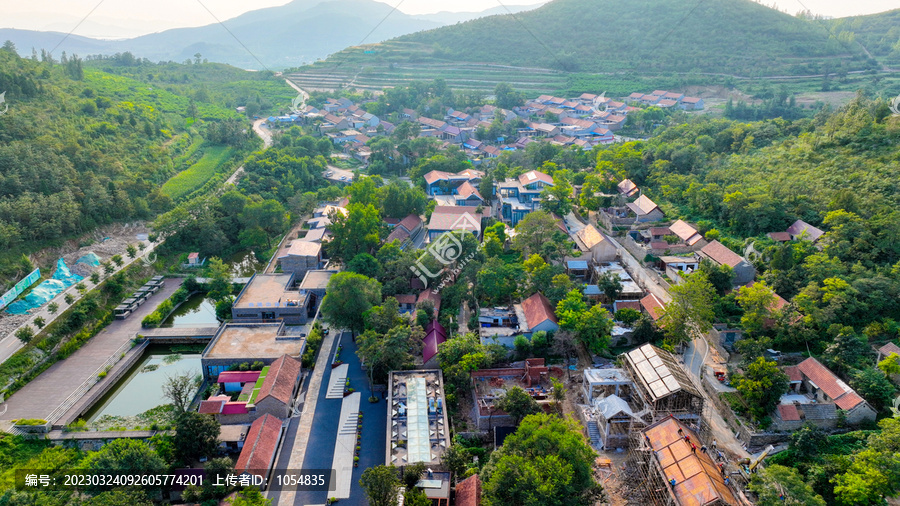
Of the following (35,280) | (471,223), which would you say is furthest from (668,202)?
(35,280)

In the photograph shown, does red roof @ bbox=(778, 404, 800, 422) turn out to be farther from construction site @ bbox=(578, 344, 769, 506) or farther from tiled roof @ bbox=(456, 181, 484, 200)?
tiled roof @ bbox=(456, 181, 484, 200)

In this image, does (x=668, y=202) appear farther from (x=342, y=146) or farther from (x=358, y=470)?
(x=342, y=146)

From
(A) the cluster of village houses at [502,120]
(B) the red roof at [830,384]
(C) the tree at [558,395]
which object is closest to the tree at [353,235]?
(C) the tree at [558,395]

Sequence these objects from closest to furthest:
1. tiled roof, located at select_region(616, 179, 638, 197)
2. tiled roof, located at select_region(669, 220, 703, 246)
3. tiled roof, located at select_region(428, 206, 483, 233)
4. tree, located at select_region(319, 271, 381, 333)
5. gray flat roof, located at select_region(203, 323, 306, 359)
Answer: gray flat roof, located at select_region(203, 323, 306, 359) < tree, located at select_region(319, 271, 381, 333) < tiled roof, located at select_region(669, 220, 703, 246) < tiled roof, located at select_region(428, 206, 483, 233) < tiled roof, located at select_region(616, 179, 638, 197)

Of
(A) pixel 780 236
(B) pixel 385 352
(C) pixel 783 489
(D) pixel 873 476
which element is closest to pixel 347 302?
(B) pixel 385 352

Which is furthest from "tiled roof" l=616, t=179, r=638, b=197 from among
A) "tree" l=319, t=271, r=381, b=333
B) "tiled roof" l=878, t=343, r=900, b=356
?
"tree" l=319, t=271, r=381, b=333

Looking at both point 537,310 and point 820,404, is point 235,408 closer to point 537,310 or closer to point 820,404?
point 537,310
